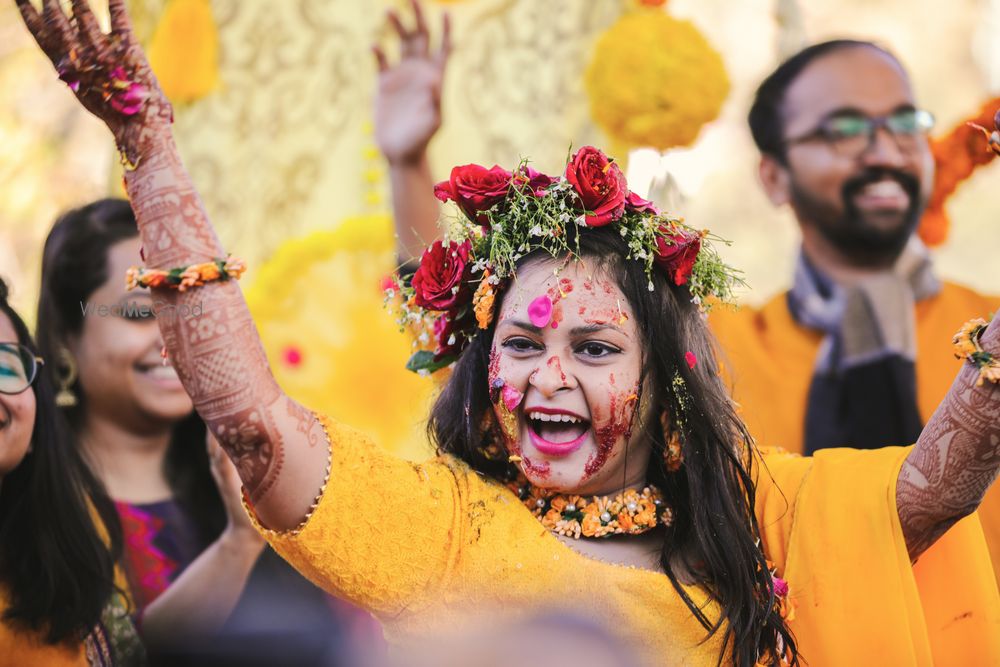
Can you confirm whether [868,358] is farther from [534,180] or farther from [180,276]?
[180,276]

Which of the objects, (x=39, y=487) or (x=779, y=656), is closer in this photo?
(x=779, y=656)

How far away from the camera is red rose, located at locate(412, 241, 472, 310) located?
239 cm

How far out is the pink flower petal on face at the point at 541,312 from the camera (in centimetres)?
224

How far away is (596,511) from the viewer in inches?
91.9

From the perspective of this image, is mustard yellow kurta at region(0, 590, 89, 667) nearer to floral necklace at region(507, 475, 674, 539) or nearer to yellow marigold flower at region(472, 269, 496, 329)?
floral necklace at region(507, 475, 674, 539)

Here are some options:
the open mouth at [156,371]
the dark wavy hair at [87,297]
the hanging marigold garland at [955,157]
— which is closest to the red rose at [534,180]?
the open mouth at [156,371]

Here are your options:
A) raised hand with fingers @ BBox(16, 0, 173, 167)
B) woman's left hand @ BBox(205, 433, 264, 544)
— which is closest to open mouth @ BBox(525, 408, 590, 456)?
raised hand with fingers @ BBox(16, 0, 173, 167)

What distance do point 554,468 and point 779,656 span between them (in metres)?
0.58

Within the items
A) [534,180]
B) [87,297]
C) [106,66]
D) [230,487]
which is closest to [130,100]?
[106,66]

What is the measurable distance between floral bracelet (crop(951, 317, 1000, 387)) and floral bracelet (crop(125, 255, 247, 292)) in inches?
51.6

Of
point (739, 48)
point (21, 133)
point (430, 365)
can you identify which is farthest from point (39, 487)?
point (21, 133)

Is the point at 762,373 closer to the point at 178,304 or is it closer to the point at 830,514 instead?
the point at 830,514

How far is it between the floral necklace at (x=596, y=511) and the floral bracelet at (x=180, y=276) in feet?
2.57

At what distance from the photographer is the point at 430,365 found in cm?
263
